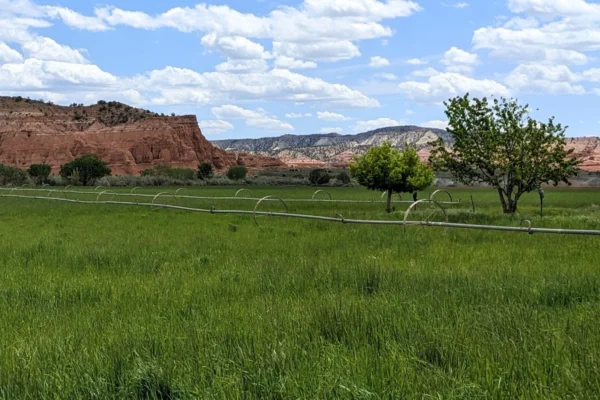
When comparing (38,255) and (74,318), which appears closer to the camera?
(74,318)

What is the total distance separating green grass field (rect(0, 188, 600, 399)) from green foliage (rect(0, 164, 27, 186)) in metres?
83.4

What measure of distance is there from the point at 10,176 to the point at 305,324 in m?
91.9

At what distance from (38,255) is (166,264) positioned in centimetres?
362

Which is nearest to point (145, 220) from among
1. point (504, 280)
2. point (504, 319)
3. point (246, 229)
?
point (246, 229)

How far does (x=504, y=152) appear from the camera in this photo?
84.6 feet

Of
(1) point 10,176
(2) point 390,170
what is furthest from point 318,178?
(2) point 390,170

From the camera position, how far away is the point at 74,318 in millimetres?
6074

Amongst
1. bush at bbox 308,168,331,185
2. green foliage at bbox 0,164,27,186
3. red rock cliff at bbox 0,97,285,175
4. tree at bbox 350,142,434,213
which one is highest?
red rock cliff at bbox 0,97,285,175

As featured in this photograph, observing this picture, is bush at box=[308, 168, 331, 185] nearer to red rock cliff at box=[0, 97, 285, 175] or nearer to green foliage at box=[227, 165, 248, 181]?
green foliage at box=[227, 165, 248, 181]

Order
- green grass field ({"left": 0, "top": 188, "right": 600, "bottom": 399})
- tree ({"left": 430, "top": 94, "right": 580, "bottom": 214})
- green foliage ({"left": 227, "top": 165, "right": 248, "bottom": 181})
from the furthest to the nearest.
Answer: green foliage ({"left": 227, "top": 165, "right": 248, "bottom": 181}), tree ({"left": 430, "top": 94, "right": 580, "bottom": 214}), green grass field ({"left": 0, "top": 188, "right": 600, "bottom": 399})

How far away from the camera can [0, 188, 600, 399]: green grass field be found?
3.83 meters

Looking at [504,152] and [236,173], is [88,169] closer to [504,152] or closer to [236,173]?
[236,173]

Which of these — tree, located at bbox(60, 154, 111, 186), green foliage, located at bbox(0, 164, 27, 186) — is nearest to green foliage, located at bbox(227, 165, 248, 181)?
tree, located at bbox(60, 154, 111, 186)

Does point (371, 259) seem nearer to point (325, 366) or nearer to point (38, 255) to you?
point (325, 366)
